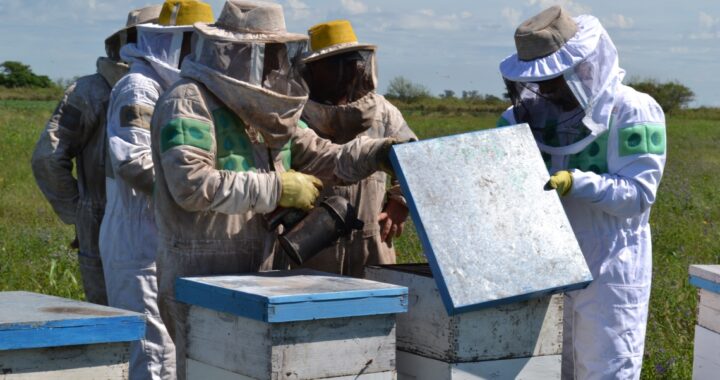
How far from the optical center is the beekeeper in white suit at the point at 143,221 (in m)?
4.65

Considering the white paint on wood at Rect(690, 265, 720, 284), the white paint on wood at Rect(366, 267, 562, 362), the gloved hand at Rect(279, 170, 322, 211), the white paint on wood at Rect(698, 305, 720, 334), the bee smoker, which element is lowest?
the white paint on wood at Rect(698, 305, 720, 334)

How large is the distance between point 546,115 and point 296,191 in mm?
1167

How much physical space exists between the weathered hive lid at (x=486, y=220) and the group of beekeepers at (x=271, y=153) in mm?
165

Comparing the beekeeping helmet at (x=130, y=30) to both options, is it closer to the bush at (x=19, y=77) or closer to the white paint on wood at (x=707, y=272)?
the white paint on wood at (x=707, y=272)

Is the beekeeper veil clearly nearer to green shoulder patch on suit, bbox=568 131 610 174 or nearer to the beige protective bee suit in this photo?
the beige protective bee suit

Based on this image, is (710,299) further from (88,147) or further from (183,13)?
(88,147)

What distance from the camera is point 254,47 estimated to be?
141 inches

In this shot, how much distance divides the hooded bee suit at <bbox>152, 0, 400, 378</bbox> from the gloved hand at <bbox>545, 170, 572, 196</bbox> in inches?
24.8

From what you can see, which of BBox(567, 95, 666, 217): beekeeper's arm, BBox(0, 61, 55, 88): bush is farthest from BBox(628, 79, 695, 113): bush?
BBox(567, 95, 666, 217): beekeeper's arm

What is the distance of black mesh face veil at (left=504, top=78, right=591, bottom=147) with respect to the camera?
4.10m

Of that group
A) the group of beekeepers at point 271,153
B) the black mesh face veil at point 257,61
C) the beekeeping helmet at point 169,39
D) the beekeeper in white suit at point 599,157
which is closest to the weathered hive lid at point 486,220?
the group of beekeepers at point 271,153

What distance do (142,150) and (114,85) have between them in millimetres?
593

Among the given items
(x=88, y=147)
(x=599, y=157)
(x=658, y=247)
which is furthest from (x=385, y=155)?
(x=658, y=247)

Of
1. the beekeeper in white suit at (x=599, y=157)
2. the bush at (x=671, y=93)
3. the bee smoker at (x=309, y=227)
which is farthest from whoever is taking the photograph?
the bush at (x=671, y=93)
